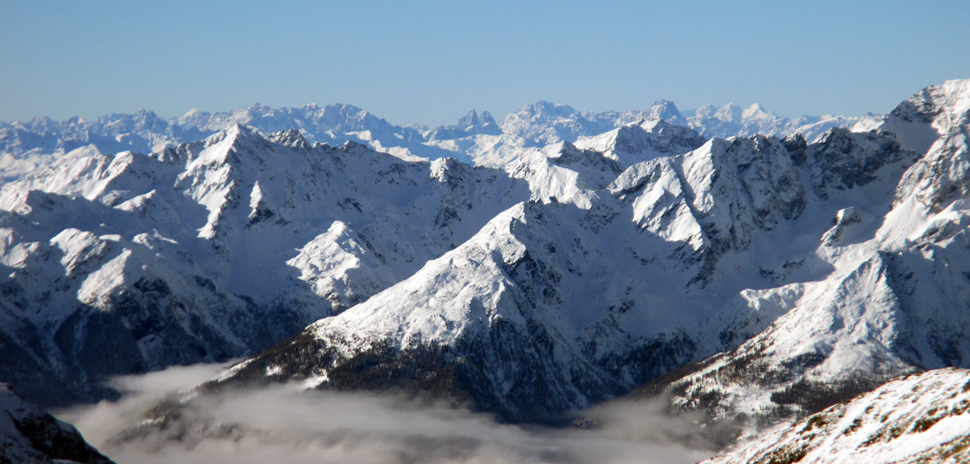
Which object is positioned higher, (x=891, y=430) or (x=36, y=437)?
(x=36, y=437)

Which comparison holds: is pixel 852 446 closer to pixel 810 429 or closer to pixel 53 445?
pixel 810 429

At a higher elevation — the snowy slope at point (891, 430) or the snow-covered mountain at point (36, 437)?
the snow-covered mountain at point (36, 437)

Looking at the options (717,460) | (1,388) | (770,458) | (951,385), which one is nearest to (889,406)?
(951,385)

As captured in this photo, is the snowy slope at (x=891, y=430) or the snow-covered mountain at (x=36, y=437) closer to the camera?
the snowy slope at (x=891, y=430)

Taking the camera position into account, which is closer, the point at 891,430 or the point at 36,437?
the point at 891,430
